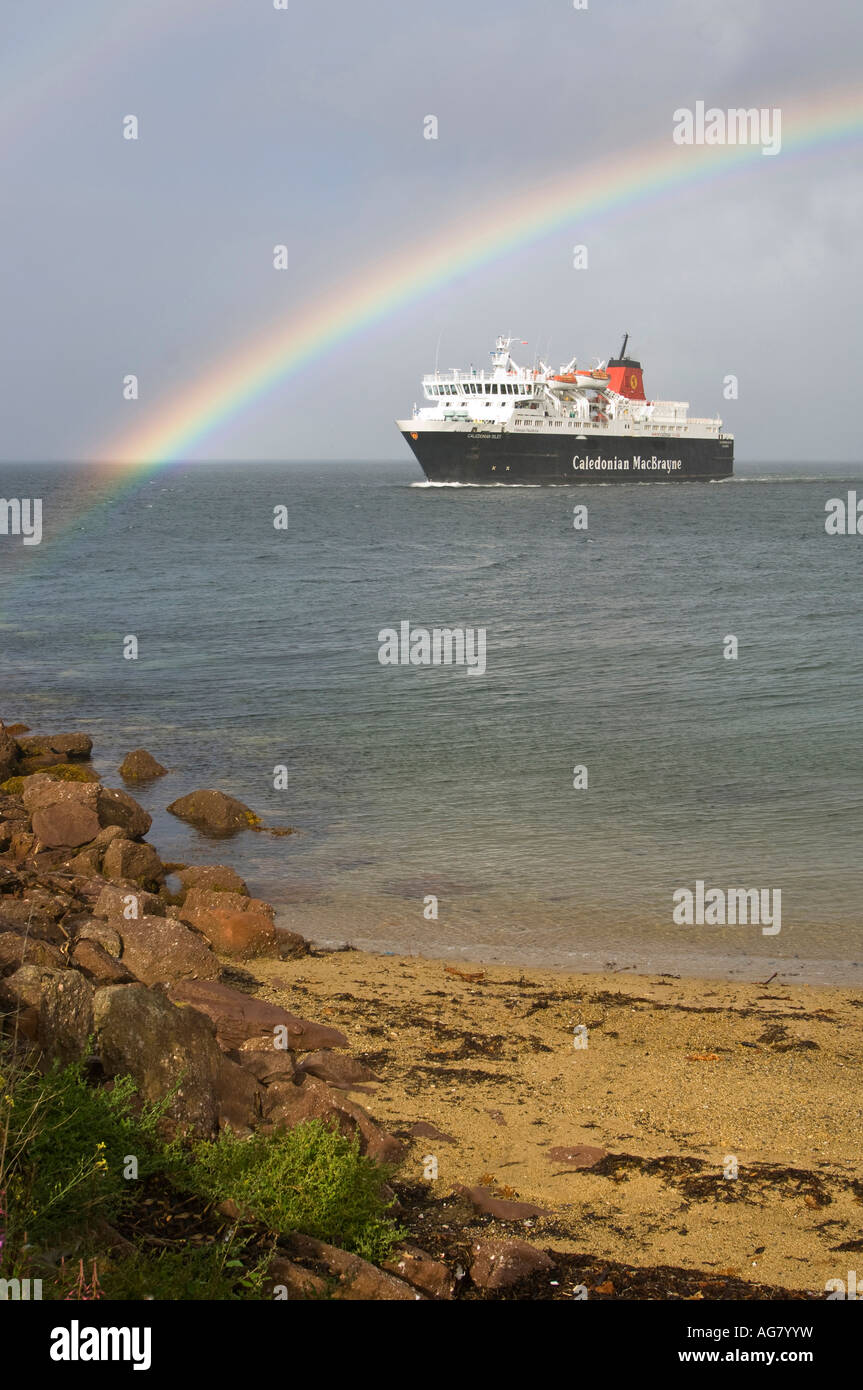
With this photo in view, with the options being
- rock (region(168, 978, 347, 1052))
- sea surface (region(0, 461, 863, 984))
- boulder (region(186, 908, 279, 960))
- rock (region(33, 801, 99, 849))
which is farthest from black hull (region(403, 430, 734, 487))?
rock (region(168, 978, 347, 1052))

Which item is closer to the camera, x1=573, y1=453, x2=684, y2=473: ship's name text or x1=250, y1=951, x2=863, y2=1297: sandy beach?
x1=250, y1=951, x2=863, y2=1297: sandy beach

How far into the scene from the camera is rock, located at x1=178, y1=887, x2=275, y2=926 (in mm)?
9531

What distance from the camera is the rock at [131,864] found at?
10.4 meters

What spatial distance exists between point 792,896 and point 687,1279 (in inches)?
274

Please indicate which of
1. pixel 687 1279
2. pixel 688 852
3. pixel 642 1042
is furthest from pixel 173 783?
pixel 687 1279

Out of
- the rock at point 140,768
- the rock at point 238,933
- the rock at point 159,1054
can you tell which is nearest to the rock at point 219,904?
the rock at point 238,933

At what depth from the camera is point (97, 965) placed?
7020 mm

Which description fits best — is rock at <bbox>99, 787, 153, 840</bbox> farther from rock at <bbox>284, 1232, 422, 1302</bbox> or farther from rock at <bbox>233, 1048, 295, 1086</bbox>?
rock at <bbox>284, 1232, 422, 1302</bbox>

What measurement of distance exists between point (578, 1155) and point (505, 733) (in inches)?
507

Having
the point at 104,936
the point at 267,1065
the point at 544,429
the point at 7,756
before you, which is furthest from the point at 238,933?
the point at 544,429

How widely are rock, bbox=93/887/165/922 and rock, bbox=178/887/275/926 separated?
65cm

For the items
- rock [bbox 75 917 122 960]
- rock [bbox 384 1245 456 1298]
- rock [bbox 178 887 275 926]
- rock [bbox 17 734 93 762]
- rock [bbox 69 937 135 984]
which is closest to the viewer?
rock [bbox 384 1245 456 1298]

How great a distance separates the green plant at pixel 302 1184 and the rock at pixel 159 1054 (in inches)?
7.9
